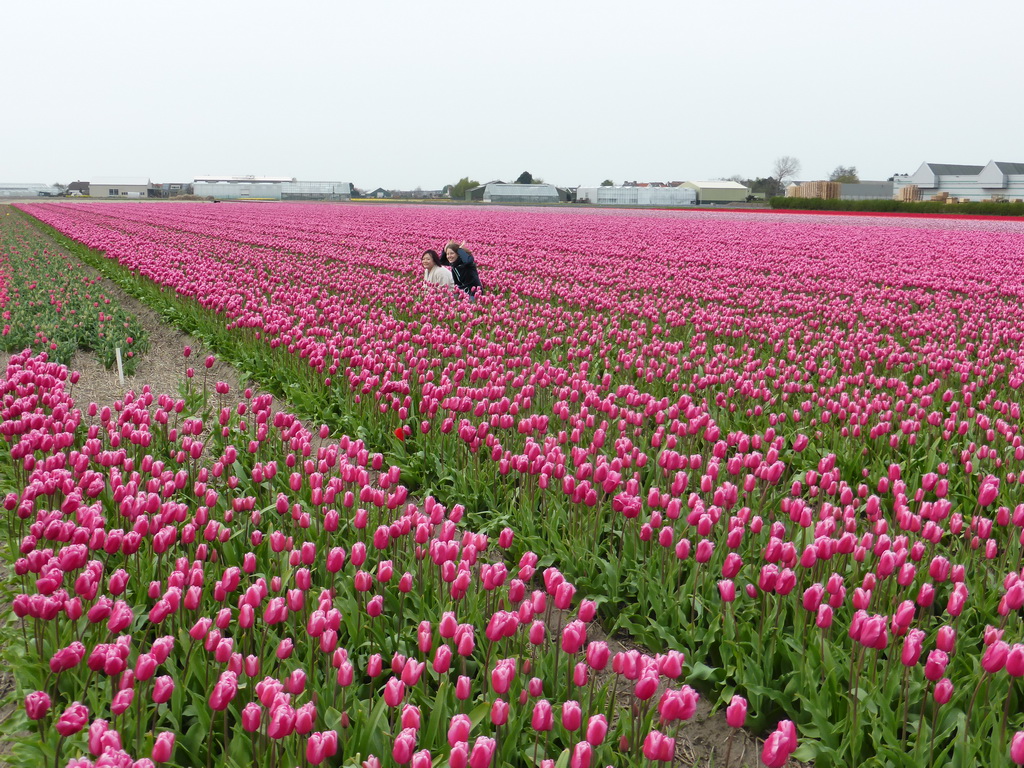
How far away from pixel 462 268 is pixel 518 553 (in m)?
9.86

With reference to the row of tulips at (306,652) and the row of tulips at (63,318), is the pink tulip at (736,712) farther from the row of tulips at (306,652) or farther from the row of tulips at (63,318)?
the row of tulips at (63,318)

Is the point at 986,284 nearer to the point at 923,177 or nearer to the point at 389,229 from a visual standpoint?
the point at 389,229

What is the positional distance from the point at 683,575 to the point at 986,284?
1511 cm

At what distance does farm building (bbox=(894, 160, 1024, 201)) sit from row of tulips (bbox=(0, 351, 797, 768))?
103 metres

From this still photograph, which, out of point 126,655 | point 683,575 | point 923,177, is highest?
point 923,177

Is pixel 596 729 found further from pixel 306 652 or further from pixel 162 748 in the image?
pixel 306 652

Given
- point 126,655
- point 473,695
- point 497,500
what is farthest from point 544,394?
point 126,655

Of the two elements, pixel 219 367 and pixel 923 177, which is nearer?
pixel 219 367

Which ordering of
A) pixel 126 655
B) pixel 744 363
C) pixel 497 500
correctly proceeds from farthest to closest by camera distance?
1. pixel 744 363
2. pixel 497 500
3. pixel 126 655

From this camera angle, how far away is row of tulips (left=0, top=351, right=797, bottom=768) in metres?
2.67

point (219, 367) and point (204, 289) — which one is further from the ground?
point (204, 289)

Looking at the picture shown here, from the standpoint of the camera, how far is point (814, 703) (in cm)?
343

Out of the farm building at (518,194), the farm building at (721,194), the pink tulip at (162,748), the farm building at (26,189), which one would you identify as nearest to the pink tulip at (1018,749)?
the pink tulip at (162,748)

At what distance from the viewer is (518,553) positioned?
5.16 metres
